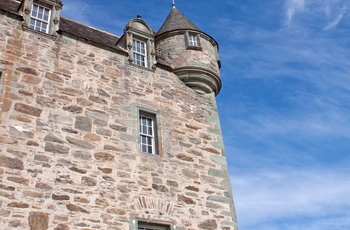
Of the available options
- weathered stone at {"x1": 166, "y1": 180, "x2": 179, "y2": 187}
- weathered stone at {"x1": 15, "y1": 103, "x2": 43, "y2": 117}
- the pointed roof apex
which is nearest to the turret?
the pointed roof apex

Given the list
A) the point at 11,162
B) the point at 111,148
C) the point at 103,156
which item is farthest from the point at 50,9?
the point at 11,162

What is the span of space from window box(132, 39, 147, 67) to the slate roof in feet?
2.02

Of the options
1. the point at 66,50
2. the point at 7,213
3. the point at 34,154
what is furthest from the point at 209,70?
the point at 7,213

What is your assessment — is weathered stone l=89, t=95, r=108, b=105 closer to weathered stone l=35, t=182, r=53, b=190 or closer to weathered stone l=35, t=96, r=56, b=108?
weathered stone l=35, t=96, r=56, b=108

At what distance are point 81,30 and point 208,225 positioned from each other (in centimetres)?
696

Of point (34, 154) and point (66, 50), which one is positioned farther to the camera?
point (66, 50)

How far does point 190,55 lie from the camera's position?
11844mm

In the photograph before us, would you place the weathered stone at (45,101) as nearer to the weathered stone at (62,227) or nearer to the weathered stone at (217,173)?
the weathered stone at (62,227)

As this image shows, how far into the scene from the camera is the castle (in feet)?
25.9

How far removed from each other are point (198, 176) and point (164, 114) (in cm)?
193

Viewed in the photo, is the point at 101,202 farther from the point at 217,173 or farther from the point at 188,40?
the point at 188,40

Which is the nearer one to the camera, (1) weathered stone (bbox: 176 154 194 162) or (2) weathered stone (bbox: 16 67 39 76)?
(2) weathered stone (bbox: 16 67 39 76)

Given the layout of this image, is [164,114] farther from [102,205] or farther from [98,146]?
[102,205]

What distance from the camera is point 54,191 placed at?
7.86 m
